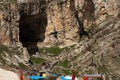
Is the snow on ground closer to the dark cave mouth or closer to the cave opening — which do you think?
the cave opening

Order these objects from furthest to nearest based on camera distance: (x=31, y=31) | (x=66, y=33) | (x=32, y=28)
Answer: (x=31, y=31) → (x=32, y=28) → (x=66, y=33)

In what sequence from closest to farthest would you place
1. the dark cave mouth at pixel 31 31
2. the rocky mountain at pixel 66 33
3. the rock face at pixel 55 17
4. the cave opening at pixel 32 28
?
the rocky mountain at pixel 66 33 → the rock face at pixel 55 17 → the cave opening at pixel 32 28 → the dark cave mouth at pixel 31 31

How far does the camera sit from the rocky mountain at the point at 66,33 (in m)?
60.5

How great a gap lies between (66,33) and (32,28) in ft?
18.8

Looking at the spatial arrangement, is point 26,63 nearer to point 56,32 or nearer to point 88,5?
point 56,32

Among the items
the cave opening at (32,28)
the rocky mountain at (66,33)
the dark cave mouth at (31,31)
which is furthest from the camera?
the dark cave mouth at (31,31)

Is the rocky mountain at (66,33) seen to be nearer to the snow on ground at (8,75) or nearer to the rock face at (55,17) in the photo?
the rock face at (55,17)

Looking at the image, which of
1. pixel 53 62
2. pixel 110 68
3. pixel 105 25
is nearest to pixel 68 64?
pixel 53 62

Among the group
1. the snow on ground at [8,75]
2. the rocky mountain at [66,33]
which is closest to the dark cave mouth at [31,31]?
the rocky mountain at [66,33]

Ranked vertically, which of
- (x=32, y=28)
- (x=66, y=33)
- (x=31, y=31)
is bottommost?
(x=31, y=31)

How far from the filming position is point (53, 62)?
61688mm

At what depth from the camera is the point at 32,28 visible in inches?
2687

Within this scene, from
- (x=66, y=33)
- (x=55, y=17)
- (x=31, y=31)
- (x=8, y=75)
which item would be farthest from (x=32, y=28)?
(x=8, y=75)

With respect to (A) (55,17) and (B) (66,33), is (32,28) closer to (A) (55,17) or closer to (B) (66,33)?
(A) (55,17)
